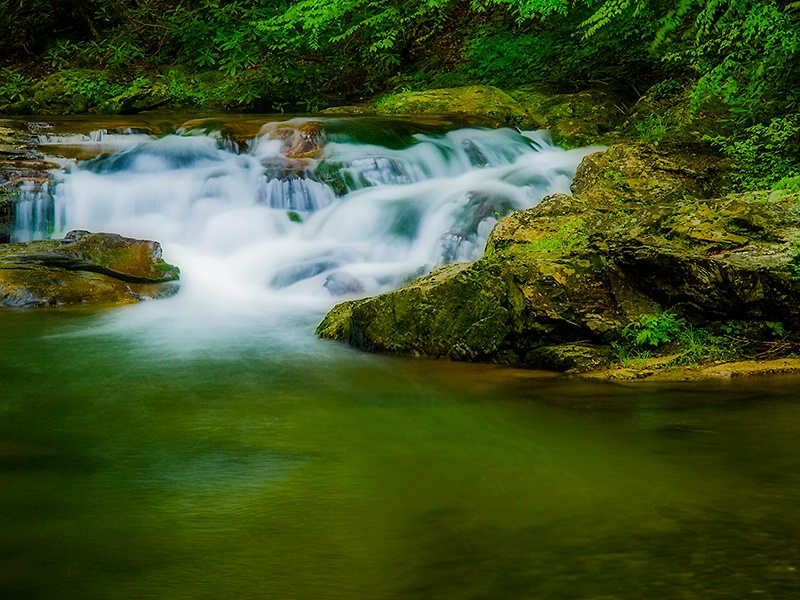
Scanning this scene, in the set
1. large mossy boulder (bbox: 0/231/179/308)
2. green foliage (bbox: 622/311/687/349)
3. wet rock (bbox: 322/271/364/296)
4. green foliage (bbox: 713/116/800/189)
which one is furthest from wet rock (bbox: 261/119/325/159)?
green foliage (bbox: 622/311/687/349)

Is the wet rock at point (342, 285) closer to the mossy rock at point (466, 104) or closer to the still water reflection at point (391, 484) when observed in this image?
the still water reflection at point (391, 484)

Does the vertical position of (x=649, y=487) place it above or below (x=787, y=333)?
below

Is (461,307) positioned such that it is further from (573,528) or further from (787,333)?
(573,528)

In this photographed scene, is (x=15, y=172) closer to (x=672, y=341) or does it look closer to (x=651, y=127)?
(x=672, y=341)

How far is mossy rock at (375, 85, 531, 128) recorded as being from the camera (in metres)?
12.9

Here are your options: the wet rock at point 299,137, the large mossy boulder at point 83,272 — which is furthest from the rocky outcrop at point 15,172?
the wet rock at point 299,137

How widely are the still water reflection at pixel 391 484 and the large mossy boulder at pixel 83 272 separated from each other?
8.06 ft

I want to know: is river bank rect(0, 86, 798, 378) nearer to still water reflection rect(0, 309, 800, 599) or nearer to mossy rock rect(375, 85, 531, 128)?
still water reflection rect(0, 309, 800, 599)

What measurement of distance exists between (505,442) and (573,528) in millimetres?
1150

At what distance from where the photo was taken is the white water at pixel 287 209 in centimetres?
834

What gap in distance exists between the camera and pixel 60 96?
17.4 metres

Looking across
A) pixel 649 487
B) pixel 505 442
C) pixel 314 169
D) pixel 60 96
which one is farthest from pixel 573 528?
pixel 60 96

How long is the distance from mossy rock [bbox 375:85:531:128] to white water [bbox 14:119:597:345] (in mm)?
851

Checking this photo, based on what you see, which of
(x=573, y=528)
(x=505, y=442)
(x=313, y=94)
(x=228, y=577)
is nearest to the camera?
(x=228, y=577)
